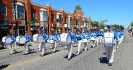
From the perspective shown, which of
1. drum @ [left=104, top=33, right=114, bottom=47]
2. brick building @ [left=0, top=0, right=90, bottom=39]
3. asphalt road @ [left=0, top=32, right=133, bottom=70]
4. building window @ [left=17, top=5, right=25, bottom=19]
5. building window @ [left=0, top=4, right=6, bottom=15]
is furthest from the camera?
building window @ [left=17, top=5, right=25, bottom=19]

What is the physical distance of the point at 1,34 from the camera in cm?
2883

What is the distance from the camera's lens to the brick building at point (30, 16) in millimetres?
29494

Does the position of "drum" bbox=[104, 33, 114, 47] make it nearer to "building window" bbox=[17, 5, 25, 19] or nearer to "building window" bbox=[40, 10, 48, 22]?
Result: "building window" bbox=[17, 5, 25, 19]


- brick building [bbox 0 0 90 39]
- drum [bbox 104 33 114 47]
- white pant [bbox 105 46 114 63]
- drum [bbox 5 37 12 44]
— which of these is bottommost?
white pant [bbox 105 46 114 63]

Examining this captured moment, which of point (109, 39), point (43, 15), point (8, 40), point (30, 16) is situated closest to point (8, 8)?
point (30, 16)

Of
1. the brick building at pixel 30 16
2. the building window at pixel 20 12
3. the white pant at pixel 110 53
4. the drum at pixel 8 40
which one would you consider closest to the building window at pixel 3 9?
the brick building at pixel 30 16

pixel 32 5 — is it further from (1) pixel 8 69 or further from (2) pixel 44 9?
(1) pixel 8 69

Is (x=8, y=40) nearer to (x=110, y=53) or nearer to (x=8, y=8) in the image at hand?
(x=110, y=53)

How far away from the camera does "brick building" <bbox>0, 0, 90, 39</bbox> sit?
29.5 m

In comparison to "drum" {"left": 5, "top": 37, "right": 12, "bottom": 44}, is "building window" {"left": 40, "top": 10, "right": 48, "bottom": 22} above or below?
above

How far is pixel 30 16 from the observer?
35.8 m

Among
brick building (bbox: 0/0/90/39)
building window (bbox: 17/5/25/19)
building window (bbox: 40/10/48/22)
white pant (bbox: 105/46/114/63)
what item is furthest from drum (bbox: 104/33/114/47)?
building window (bbox: 40/10/48/22)

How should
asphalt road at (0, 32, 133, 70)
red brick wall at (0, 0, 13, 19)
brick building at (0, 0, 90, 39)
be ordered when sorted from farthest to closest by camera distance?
red brick wall at (0, 0, 13, 19) < brick building at (0, 0, 90, 39) < asphalt road at (0, 32, 133, 70)

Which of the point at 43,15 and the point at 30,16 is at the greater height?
the point at 43,15
